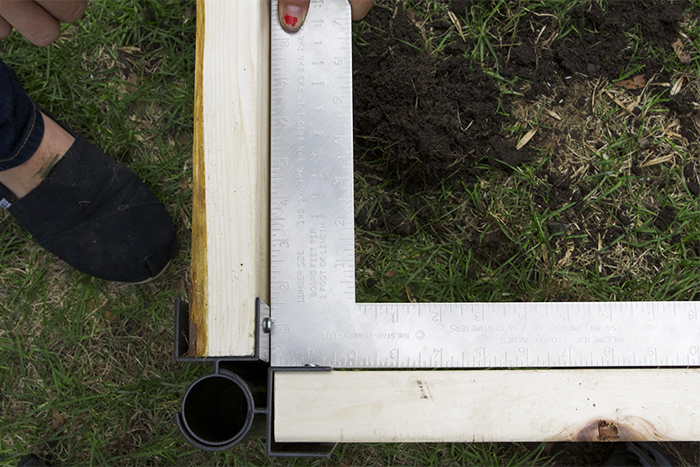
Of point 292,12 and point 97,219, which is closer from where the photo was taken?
point 292,12

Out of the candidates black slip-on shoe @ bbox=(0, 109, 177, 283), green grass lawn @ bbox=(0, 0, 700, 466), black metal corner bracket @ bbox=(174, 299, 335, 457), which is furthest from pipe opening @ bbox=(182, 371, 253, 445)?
black slip-on shoe @ bbox=(0, 109, 177, 283)

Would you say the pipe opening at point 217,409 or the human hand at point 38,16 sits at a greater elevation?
the human hand at point 38,16

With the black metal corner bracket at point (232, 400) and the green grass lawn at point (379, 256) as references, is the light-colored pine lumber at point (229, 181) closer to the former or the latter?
the black metal corner bracket at point (232, 400)

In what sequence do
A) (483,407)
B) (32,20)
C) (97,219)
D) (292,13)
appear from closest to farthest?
(483,407) < (292,13) < (32,20) < (97,219)

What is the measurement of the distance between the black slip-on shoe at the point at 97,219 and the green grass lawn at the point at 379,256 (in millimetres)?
133

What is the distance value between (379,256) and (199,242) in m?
0.86

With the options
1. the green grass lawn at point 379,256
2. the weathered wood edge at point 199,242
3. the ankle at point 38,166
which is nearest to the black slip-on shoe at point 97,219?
the ankle at point 38,166

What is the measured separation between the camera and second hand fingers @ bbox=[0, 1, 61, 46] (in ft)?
5.55

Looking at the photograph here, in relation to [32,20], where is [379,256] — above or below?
below

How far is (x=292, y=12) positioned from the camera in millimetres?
1659

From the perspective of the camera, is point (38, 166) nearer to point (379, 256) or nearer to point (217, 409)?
point (217, 409)

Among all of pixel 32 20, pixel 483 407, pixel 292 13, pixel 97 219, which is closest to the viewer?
pixel 483 407

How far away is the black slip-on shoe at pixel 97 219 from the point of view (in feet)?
6.46

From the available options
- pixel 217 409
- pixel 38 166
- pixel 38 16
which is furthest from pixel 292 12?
pixel 217 409
